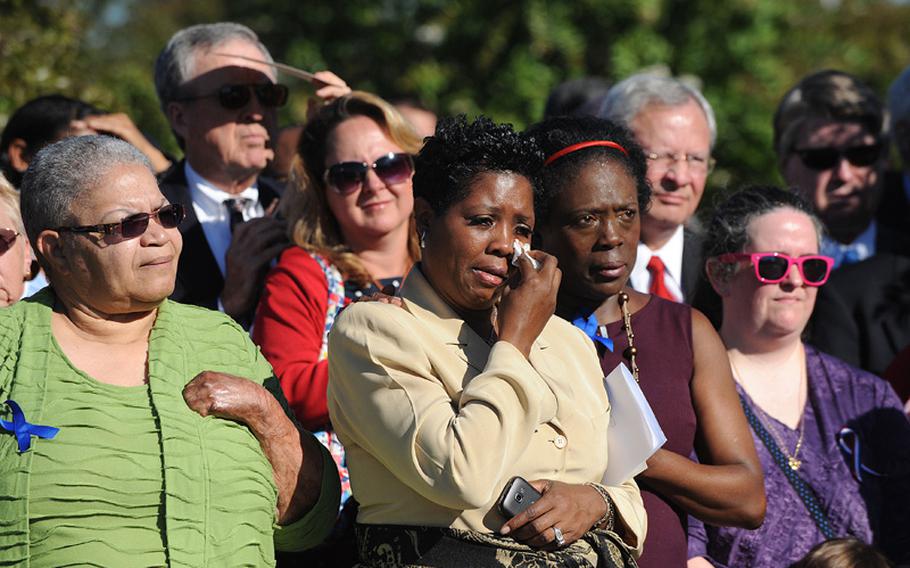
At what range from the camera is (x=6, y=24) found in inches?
323

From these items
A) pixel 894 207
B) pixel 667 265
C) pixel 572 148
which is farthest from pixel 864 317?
pixel 572 148

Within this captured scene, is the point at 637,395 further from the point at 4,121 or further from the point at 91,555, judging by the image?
the point at 4,121

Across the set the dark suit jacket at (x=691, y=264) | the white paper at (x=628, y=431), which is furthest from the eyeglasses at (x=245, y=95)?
the white paper at (x=628, y=431)

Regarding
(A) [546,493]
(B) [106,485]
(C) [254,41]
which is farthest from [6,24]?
(A) [546,493]

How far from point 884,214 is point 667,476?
336 cm

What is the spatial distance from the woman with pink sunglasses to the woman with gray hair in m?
1.73

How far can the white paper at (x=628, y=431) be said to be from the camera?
3.76 m

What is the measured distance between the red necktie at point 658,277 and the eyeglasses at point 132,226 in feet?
7.58

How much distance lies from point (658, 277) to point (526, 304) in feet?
6.52

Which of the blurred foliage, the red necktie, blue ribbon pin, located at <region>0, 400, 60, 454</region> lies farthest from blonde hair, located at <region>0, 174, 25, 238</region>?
the blurred foliage

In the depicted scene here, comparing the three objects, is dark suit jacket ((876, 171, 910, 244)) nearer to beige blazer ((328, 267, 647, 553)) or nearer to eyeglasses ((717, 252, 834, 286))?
eyeglasses ((717, 252, 834, 286))

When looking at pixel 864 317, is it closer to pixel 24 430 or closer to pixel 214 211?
pixel 214 211

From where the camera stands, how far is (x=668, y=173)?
5.58 m

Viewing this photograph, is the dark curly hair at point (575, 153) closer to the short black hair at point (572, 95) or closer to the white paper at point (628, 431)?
the white paper at point (628, 431)
